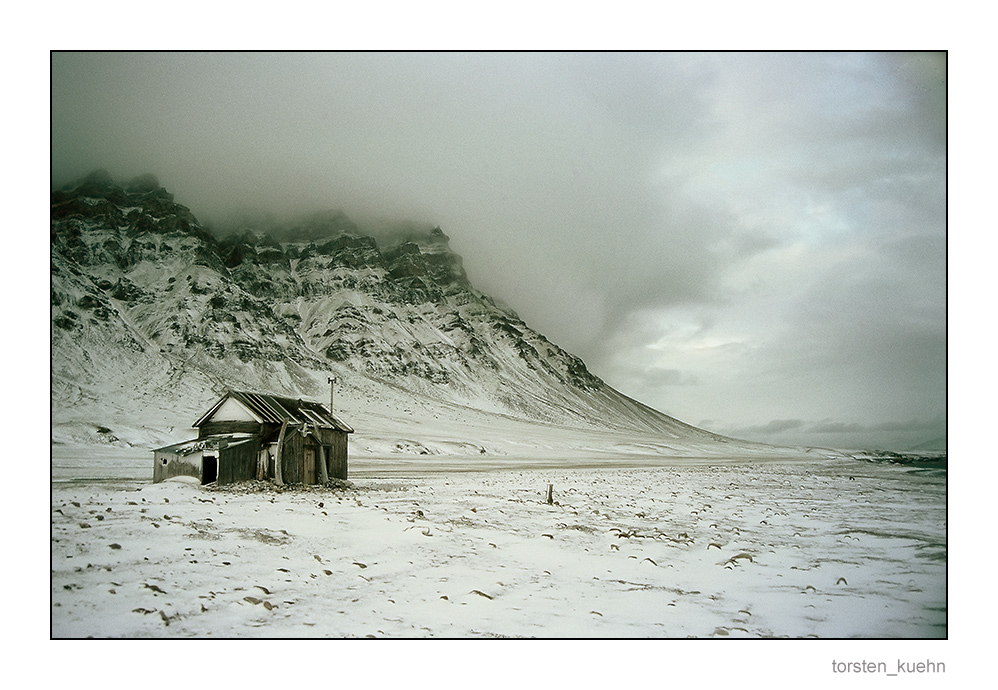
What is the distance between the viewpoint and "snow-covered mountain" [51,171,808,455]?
6465 millimetres

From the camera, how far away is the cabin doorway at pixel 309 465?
672 centimetres

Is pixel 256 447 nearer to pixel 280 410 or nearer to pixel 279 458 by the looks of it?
pixel 279 458

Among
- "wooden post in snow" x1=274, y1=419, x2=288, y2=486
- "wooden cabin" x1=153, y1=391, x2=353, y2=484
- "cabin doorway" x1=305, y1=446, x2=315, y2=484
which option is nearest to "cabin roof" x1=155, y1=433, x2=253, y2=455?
"wooden cabin" x1=153, y1=391, x2=353, y2=484

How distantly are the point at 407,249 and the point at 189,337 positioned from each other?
296 centimetres

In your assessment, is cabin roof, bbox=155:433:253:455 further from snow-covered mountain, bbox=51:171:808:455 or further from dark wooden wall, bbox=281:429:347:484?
dark wooden wall, bbox=281:429:347:484

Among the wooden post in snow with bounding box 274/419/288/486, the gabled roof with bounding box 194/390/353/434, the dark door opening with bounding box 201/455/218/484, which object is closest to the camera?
the dark door opening with bounding box 201/455/218/484

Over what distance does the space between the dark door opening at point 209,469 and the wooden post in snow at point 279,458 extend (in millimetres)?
590

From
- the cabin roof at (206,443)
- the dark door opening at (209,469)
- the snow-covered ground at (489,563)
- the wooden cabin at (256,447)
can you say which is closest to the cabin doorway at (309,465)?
the wooden cabin at (256,447)

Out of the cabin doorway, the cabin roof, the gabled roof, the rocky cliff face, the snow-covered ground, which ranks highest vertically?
the rocky cliff face

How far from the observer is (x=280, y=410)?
6.87 meters

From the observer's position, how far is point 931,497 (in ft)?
21.2

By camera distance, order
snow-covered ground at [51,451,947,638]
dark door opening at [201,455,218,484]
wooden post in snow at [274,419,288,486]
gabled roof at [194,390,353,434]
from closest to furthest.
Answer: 1. snow-covered ground at [51,451,947,638]
2. dark door opening at [201,455,218,484]
3. wooden post in snow at [274,419,288,486]
4. gabled roof at [194,390,353,434]

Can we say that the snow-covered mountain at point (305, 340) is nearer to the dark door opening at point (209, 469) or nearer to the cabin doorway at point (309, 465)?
the dark door opening at point (209, 469)
